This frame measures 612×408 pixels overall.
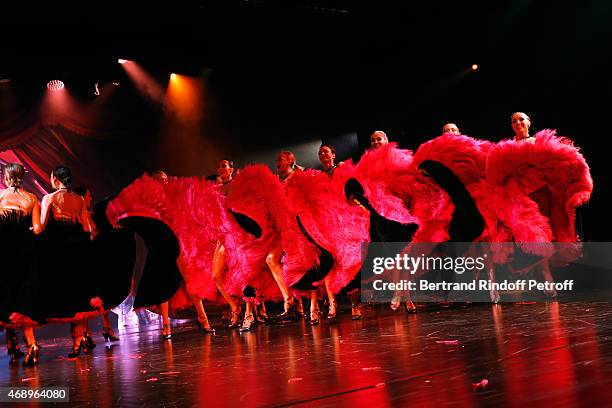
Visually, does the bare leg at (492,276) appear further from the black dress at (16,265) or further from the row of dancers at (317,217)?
the black dress at (16,265)

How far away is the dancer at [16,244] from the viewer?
5.96 metres

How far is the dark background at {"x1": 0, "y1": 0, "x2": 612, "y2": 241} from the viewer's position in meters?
9.91

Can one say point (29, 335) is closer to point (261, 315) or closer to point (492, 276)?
point (261, 315)

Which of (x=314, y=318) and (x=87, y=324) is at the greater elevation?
(x=87, y=324)

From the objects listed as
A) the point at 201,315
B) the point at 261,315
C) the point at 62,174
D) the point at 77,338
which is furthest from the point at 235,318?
the point at 62,174

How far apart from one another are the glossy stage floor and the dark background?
412cm

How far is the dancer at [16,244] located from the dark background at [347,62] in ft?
14.6

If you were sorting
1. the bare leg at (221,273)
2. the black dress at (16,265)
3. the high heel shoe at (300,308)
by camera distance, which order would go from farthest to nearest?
the high heel shoe at (300,308) < the bare leg at (221,273) < the black dress at (16,265)

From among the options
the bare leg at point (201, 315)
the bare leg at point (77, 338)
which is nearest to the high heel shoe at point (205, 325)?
the bare leg at point (201, 315)

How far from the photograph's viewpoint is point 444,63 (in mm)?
12016

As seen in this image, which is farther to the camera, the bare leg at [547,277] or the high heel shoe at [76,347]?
the bare leg at [547,277]

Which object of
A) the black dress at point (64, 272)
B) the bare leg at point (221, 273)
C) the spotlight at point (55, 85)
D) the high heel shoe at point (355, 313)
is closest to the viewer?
the black dress at point (64, 272)

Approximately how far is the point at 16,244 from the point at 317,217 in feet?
9.27

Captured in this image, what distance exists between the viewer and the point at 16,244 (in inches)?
238
